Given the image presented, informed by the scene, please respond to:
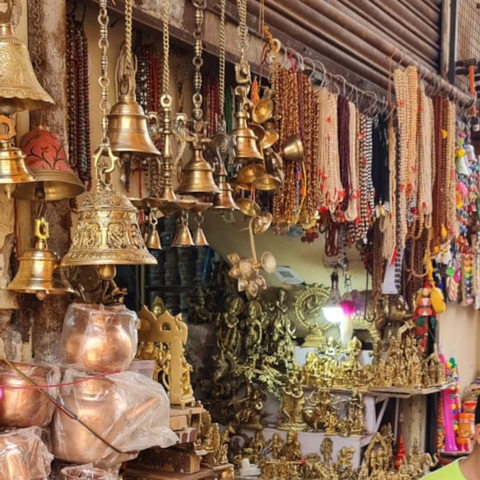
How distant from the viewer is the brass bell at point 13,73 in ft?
7.32

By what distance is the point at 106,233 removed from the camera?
2383 mm

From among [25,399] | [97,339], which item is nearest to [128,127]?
[97,339]

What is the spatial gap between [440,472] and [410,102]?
11.8 feet

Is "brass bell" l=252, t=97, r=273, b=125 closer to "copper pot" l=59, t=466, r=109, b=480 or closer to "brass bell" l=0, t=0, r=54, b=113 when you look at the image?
"brass bell" l=0, t=0, r=54, b=113

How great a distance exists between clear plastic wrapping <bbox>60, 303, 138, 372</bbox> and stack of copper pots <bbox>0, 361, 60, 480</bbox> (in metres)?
0.10

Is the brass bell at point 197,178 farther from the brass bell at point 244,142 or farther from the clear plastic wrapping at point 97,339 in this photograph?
the clear plastic wrapping at point 97,339

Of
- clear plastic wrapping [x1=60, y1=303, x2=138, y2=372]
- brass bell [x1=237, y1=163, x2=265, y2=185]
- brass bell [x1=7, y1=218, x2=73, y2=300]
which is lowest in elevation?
clear plastic wrapping [x1=60, y1=303, x2=138, y2=372]

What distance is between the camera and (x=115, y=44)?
3199mm

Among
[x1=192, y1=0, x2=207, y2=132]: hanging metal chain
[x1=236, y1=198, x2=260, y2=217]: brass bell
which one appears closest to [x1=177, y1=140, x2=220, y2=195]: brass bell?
[x1=192, y1=0, x2=207, y2=132]: hanging metal chain

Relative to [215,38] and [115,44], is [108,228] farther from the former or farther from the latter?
[215,38]

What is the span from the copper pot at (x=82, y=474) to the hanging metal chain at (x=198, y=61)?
4.64 feet

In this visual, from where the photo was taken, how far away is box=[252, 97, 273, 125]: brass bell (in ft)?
12.0

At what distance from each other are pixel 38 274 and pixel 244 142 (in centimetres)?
116

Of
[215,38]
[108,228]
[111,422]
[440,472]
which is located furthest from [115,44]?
[440,472]
